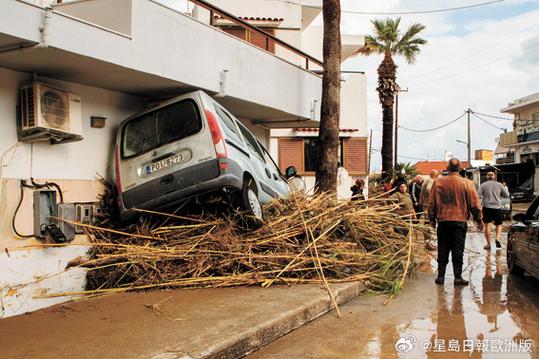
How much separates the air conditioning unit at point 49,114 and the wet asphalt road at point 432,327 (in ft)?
10.9

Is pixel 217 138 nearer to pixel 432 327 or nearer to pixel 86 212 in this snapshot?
pixel 86 212

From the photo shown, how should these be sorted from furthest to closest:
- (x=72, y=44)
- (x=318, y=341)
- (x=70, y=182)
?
(x=70, y=182)
(x=72, y=44)
(x=318, y=341)

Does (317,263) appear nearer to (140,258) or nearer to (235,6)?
(140,258)

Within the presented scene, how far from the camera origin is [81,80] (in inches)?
264

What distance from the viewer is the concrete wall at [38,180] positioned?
5.70 meters

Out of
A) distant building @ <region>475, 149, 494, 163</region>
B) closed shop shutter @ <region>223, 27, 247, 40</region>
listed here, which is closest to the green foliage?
closed shop shutter @ <region>223, 27, 247, 40</region>

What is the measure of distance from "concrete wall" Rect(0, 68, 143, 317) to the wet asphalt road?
2714 millimetres

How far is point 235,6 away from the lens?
63.6ft

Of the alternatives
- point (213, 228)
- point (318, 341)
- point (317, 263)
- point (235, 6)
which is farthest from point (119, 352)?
point (235, 6)

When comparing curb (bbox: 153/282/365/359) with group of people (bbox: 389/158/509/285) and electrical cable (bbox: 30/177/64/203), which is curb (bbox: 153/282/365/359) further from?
electrical cable (bbox: 30/177/64/203)

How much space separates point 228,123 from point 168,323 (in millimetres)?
3322

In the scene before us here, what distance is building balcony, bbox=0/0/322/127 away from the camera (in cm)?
532

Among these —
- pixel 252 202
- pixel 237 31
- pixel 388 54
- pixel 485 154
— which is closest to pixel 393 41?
pixel 388 54

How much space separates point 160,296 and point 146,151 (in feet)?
6.29
